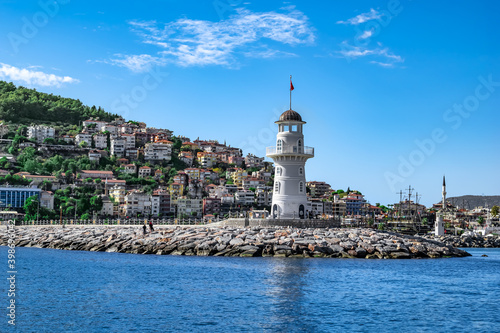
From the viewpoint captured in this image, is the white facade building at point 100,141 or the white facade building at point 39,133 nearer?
the white facade building at point 39,133

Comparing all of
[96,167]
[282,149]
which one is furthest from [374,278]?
[96,167]

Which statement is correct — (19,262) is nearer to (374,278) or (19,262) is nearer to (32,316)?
(32,316)

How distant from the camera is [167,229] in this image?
46.6m

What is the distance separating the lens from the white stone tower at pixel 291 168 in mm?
43562

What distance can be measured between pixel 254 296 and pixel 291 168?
20.1 meters

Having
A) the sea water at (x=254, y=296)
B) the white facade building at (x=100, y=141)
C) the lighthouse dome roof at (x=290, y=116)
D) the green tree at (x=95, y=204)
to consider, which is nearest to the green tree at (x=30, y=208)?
the green tree at (x=95, y=204)

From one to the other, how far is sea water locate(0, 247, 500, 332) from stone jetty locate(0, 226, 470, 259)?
1.65 meters

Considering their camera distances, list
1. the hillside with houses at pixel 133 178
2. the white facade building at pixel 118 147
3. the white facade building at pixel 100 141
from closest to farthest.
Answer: the hillside with houses at pixel 133 178, the white facade building at pixel 118 147, the white facade building at pixel 100 141

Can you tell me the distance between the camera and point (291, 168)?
144 ft

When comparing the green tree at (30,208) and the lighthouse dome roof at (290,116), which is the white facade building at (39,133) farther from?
the lighthouse dome roof at (290,116)

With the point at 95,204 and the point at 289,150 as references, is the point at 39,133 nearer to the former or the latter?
the point at 95,204

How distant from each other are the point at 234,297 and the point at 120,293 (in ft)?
16.4

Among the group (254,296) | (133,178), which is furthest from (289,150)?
(133,178)

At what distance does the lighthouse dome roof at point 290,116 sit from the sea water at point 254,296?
38.7ft
